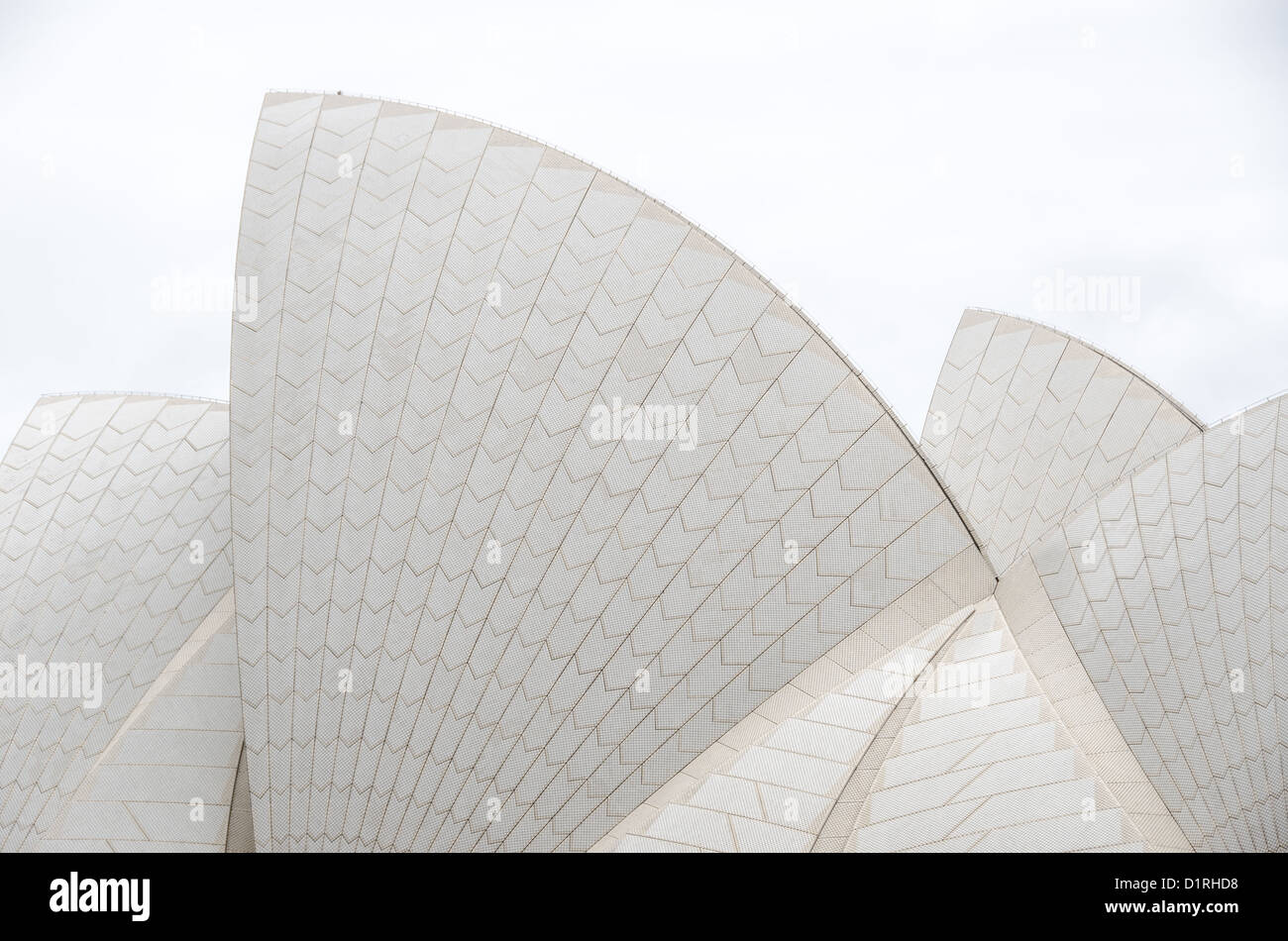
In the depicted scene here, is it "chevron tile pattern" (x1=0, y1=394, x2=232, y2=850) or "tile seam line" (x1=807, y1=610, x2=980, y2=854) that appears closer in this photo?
"tile seam line" (x1=807, y1=610, x2=980, y2=854)

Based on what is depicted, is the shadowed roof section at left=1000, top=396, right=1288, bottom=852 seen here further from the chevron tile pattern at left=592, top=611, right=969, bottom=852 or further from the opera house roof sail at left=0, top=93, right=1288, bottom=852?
the chevron tile pattern at left=592, top=611, right=969, bottom=852

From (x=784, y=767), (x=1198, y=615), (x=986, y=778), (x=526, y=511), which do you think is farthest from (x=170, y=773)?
(x=1198, y=615)

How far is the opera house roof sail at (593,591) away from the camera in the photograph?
31.1 ft

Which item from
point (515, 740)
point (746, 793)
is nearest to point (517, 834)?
point (515, 740)

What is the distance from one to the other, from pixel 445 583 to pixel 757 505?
358cm

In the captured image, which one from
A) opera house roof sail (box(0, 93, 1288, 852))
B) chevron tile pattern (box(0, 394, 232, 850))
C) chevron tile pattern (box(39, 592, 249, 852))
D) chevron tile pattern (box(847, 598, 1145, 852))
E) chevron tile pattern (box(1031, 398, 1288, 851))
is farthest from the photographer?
chevron tile pattern (box(0, 394, 232, 850))

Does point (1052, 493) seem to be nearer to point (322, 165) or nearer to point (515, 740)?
point (515, 740)

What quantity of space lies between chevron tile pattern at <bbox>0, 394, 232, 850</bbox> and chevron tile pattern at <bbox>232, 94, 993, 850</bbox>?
2.59 m

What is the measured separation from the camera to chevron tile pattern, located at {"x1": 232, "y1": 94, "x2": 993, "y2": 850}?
10172 millimetres

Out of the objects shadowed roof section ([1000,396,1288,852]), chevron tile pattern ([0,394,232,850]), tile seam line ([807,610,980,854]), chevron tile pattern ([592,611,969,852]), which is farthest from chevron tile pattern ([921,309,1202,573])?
chevron tile pattern ([0,394,232,850])

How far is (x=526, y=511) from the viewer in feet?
36.0

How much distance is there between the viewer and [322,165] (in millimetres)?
12727

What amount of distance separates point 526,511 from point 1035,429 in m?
9.52

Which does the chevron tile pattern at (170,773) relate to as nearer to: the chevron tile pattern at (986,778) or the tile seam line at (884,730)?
the tile seam line at (884,730)
